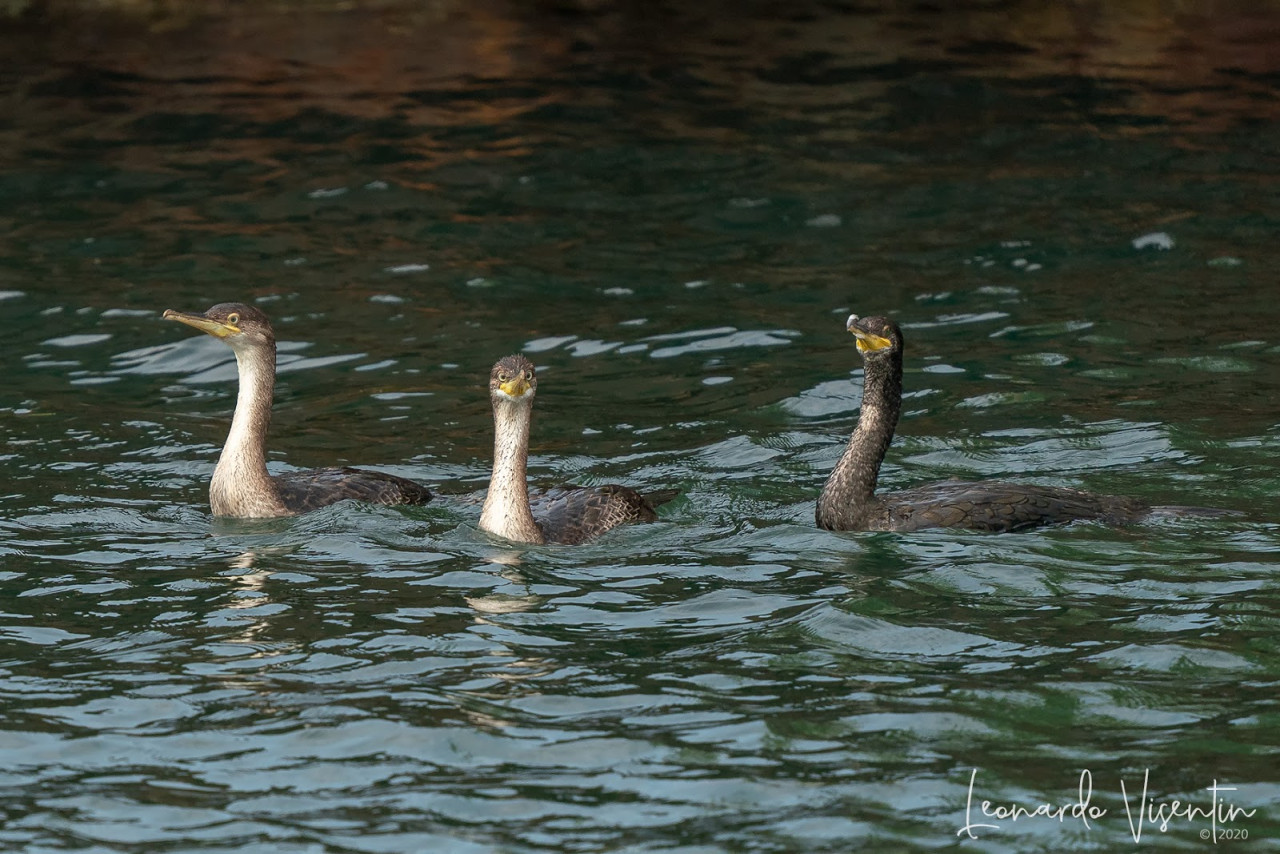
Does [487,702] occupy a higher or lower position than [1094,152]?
lower

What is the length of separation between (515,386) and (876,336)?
205 cm

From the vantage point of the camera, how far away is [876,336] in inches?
393

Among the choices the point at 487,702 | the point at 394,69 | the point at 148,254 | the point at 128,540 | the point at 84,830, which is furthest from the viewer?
the point at 394,69

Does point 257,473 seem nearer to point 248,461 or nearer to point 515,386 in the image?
point 248,461

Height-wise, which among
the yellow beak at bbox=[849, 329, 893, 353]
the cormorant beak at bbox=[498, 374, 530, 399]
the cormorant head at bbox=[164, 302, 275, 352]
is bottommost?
the cormorant beak at bbox=[498, 374, 530, 399]

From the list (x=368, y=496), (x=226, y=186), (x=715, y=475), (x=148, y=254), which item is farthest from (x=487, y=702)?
(x=226, y=186)

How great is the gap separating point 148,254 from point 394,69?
23.7 ft

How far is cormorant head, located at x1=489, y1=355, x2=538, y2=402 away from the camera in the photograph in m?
9.77

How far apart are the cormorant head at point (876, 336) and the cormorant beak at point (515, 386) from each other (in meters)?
1.85

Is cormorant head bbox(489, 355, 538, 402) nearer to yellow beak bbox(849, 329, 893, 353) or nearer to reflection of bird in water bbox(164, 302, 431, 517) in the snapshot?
reflection of bird in water bbox(164, 302, 431, 517)

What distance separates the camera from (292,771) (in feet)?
22.2

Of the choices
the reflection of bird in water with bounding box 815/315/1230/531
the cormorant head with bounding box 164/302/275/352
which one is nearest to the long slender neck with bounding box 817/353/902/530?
the reflection of bird in water with bounding box 815/315/1230/531

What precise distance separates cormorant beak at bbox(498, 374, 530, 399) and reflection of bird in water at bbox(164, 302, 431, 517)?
115cm

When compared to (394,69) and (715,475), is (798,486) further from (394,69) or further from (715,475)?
(394,69)
